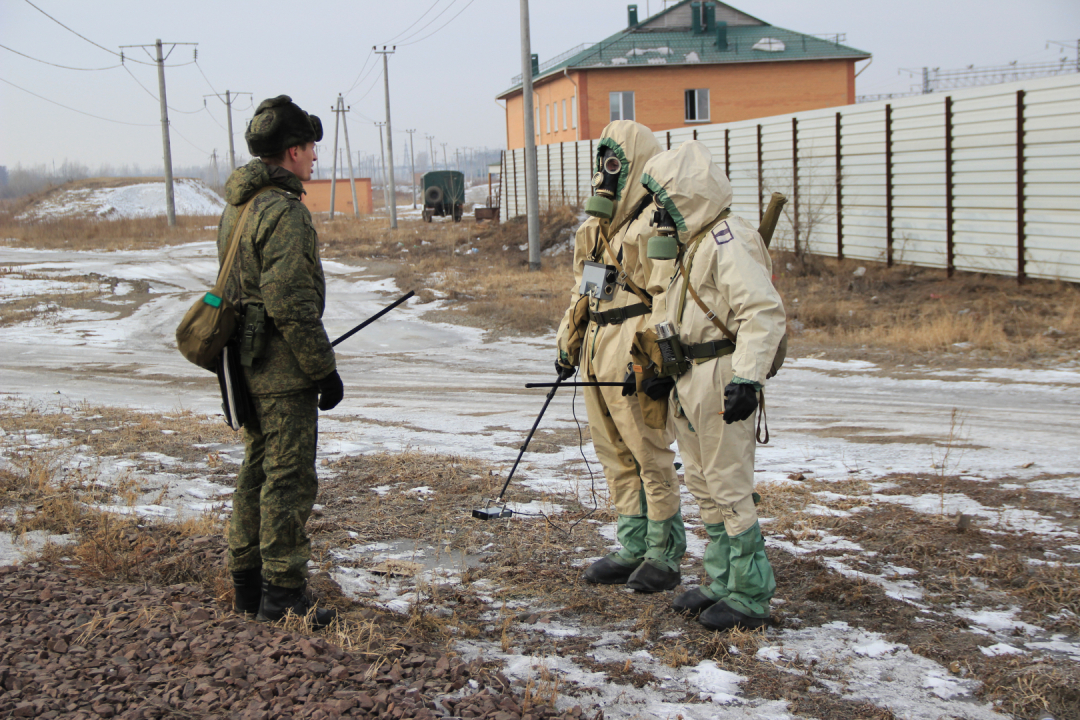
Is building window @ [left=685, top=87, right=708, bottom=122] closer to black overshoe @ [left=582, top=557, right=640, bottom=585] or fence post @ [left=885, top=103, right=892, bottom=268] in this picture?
fence post @ [left=885, top=103, right=892, bottom=268]

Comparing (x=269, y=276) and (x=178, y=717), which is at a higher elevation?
(x=269, y=276)

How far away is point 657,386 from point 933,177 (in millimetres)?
12012

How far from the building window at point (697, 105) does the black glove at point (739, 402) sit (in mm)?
37699

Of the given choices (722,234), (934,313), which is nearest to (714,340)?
(722,234)

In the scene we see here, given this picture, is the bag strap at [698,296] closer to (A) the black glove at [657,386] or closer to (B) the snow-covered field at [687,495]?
(A) the black glove at [657,386]

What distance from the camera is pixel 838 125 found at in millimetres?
Answer: 15844

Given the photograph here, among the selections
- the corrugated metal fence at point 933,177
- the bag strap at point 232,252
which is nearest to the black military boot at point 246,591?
the bag strap at point 232,252

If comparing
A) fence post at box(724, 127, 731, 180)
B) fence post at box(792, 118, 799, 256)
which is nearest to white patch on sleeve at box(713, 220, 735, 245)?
fence post at box(792, 118, 799, 256)

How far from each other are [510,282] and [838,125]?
7.15 m

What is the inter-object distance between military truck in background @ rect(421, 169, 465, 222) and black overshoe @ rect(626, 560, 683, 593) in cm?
3521

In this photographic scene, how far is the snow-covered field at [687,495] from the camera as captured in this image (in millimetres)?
3158

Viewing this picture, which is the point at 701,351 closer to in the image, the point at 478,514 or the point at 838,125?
the point at 478,514

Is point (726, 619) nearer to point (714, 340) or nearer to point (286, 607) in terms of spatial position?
point (714, 340)

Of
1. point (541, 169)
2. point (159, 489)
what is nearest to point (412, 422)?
point (159, 489)
